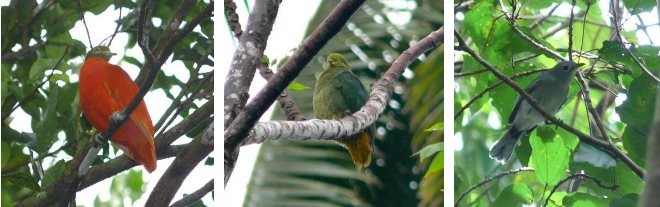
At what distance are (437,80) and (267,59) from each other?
0.60m

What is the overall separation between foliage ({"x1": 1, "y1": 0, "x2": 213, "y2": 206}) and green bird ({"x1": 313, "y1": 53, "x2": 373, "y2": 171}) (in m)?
0.34

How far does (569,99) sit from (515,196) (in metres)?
0.40

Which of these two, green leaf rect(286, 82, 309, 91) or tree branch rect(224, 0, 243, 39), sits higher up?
tree branch rect(224, 0, 243, 39)

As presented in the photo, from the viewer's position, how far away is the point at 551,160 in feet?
8.59

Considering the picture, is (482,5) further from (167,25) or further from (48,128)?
(48,128)

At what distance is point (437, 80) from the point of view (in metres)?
2.48

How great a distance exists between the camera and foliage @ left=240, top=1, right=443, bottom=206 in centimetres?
233

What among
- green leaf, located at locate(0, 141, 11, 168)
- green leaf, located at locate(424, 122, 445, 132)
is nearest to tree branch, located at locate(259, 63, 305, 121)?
green leaf, located at locate(424, 122, 445, 132)

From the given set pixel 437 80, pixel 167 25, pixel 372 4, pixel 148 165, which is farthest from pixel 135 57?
pixel 437 80

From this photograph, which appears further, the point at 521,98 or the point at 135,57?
the point at 521,98

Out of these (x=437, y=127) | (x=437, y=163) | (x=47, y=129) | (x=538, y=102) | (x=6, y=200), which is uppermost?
(x=538, y=102)

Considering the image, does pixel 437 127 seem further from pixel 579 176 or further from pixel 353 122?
pixel 579 176

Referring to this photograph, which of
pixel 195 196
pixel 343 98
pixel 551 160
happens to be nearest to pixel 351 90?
pixel 343 98

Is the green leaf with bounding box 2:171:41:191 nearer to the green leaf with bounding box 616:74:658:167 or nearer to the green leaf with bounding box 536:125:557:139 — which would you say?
the green leaf with bounding box 536:125:557:139
